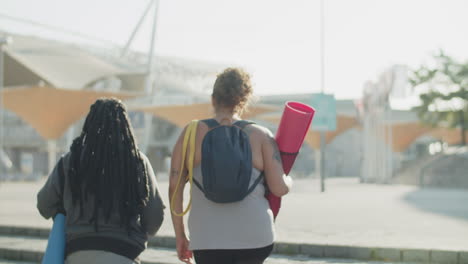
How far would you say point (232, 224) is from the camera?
112 inches

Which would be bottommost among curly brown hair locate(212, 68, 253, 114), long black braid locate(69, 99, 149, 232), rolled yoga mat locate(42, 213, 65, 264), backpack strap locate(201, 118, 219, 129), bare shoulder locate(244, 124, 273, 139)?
rolled yoga mat locate(42, 213, 65, 264)

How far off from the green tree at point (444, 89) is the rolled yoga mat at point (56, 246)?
38.4 metres

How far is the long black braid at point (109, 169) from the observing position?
9.91 ft

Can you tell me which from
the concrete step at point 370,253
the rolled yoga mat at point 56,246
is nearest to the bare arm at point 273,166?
the rolled yoga mat at point 56,246

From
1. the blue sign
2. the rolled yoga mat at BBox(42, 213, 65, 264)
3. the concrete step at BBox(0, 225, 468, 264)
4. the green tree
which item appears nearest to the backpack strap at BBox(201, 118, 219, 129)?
the rolled yoga mat at BBox(42, 213, 65, 264)

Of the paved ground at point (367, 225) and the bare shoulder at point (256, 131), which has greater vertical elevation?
the bare shoulder at point (256, 131)

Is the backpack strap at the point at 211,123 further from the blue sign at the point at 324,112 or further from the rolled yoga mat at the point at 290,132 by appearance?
the blue sign at the point at 324,112

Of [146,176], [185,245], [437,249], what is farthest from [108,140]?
[437,249]

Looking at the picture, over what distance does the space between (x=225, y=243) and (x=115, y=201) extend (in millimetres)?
553

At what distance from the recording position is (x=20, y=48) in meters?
67.6

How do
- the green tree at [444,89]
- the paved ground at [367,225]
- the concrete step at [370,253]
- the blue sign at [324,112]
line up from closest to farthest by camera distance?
1. the concrete step at [370,253]
2. the paved ground at [367,225]
3. the blue sign at [324,112]
4. the green tree at [444,89]

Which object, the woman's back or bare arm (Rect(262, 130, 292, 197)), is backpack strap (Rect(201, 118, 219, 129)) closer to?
the woman's back

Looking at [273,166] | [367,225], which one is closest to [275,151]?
[273,166]

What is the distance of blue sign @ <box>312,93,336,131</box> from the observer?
797 inches
